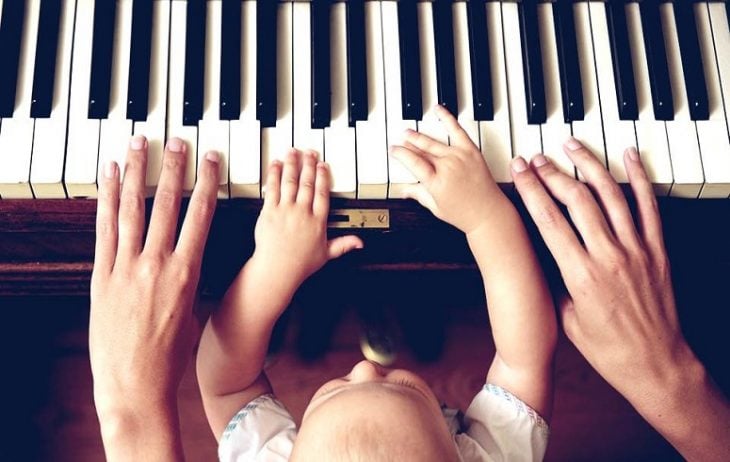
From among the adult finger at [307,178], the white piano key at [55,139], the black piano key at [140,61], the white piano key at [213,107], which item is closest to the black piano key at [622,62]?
the adult finger at [307,178]

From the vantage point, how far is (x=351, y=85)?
38.9 inches

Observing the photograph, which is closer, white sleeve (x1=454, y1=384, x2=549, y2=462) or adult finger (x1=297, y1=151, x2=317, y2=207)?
adult finger (x1=297, y1=151, x2=317, y2=207)

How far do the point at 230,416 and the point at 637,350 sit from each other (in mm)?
622

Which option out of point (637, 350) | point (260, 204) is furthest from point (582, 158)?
point (260, 204)

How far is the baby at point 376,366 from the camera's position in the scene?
3.05 feet

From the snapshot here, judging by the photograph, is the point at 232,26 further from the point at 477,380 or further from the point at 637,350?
the point at 477,380

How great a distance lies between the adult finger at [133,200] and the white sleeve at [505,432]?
0.57 m

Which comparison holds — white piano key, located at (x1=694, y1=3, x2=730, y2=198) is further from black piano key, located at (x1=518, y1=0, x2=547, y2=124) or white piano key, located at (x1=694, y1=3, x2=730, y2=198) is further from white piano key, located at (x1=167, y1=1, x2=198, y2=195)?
white piano key, located at (x1=167, y1=1, x2=198, y2=195)

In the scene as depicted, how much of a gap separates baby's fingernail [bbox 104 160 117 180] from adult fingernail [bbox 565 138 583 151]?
0.62 m

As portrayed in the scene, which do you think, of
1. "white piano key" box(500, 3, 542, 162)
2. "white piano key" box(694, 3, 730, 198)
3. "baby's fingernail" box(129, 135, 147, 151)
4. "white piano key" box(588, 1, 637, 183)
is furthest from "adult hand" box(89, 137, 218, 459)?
"white piano key" box(694, 3, 730, 198)

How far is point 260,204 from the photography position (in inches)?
38.7

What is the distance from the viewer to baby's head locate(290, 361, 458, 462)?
2.92ft

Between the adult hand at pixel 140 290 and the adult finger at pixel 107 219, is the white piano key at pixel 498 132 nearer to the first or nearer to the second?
the adult hand at pixel 140 290

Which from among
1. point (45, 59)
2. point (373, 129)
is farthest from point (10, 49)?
point (373, 129)
